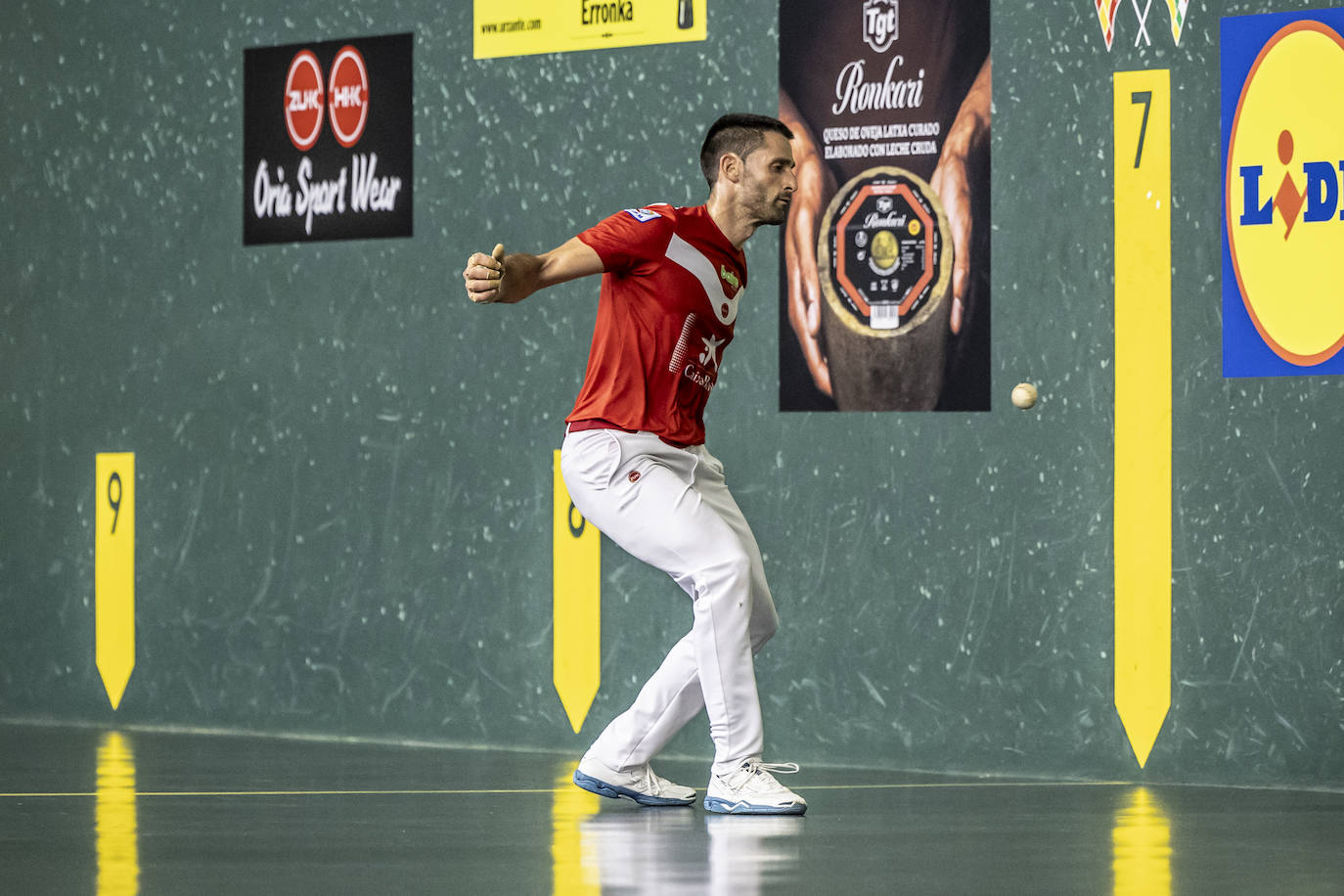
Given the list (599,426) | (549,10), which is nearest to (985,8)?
(549,10)

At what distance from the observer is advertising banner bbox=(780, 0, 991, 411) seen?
219 inches

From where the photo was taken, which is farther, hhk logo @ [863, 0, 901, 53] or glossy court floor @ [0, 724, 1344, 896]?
hhk logo @ [863, 0, 901, 53]

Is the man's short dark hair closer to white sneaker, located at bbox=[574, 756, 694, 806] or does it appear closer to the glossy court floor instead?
white sneaker, located at bbox=[574, 756, 694, 806]

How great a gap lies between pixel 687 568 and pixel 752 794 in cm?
50

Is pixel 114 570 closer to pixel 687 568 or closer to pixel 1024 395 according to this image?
pixel 687 568

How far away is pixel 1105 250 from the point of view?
539 cm

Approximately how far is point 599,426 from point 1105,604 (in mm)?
1484

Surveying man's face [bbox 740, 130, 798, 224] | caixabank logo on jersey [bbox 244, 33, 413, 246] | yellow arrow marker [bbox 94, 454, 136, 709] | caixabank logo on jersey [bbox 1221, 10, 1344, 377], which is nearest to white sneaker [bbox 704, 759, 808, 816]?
man's face [bbox 740, 130, 798, 224]

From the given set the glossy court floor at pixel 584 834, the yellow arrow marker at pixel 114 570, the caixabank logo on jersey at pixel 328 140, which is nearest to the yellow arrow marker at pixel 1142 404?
the glossy court floor at pixel 584 834

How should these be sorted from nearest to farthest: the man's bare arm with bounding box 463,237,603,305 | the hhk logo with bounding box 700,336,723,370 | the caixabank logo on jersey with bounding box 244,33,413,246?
the man's bare arm with bounding box 463,237,603,305 < the hhk logo with bounding box 700,336,723,370 < the caixabank logo on jersey with bounding box 244,33,413,246

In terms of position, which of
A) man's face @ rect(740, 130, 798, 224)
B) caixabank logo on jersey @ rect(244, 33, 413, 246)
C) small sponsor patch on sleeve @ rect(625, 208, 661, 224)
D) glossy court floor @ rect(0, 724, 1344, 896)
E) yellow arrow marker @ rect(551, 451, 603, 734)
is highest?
caixabank logo on jersey @ rect(244, 33, 413, 246)

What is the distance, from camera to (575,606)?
6.02 metres

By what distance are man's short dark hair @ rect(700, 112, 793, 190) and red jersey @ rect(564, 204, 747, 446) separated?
146 millimetres

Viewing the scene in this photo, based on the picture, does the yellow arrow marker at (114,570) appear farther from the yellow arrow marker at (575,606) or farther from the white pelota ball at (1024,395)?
the white pelota ball at (1024,395)
